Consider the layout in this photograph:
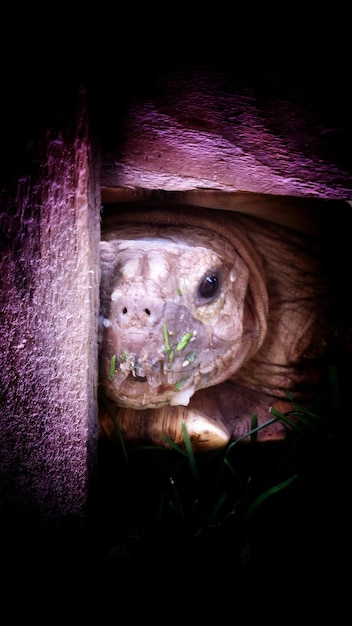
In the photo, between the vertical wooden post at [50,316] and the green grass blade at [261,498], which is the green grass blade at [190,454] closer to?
Answer: the green grass blade at [261,498]

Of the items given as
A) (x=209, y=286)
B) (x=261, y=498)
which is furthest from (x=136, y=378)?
(x=261, y=498)

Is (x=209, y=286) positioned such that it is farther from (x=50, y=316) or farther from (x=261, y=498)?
(x=261, y=498)

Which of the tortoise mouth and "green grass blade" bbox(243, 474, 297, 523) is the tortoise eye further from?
"green grass blade" bbox(243, 474, 297, 523)

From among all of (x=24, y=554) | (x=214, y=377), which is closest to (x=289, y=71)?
(x=214, y=377)

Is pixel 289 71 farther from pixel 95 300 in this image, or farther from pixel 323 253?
pixel 323 253

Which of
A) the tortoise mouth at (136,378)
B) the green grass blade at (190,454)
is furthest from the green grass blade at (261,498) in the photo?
the tortoise mouth at (136,378)

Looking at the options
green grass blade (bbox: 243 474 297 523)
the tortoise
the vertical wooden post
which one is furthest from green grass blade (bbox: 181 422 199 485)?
the vertical wooden post

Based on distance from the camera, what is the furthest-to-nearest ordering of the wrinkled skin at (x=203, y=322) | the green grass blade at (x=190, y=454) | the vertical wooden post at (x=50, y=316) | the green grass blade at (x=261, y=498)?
the green grass blade at (x=190, y=454), the green grass blade at (x=261, y=498), the wrinkled skin at (x=203, y=322), the vertical wooden post at (x=50, y=316)
